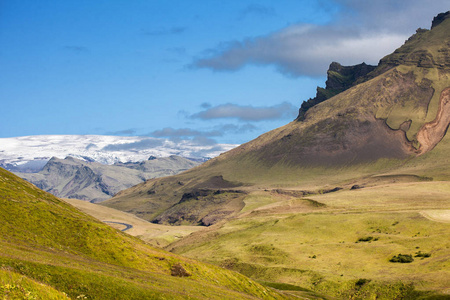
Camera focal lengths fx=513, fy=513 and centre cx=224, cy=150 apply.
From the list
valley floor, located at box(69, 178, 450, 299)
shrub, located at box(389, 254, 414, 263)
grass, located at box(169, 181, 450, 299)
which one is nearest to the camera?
valley floor, located at box(69, 178, 450, 299)

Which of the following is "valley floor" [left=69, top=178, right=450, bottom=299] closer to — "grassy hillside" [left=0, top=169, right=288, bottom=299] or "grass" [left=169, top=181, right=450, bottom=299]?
"grass" [left=169, top=181, right=450, bottom=299]

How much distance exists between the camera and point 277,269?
417 feet

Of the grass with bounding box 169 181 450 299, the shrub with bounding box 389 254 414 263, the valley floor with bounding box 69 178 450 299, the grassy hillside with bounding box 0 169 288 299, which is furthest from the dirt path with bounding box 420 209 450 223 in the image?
the grassy hillside with bounding box 0 169 288 299

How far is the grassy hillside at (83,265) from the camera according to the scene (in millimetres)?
50969

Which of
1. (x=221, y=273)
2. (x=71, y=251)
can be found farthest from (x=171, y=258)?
(x=71, y=251)

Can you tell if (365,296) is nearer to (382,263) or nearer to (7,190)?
(382,263)

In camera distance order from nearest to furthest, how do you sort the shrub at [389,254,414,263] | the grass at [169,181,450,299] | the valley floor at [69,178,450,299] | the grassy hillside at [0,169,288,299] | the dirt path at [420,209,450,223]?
the grassy hillside at [0,169,288,299] < the valley floor at [69,178,450,299] < the grass at [169,181,450,299] < the shrub at [389,254,414,263] < the dirt path at [420,209,450,223]

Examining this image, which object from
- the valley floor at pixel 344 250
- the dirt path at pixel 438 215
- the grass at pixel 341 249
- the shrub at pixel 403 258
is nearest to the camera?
the valley floor at pixel 344 250

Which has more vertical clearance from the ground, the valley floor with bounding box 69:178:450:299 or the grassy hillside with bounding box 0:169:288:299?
the grassy hillside with bounding box 0:169:288:299

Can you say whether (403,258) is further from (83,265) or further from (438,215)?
(83,265)

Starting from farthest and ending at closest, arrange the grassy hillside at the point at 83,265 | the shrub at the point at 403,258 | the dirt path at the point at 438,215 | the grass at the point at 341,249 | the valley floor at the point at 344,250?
the dirt path at the point at 438,215, the shrub at the point at 403,258, the grass at the point at 341,249, the valley floor at the point at 344,250, the grassy hillside at the point at 83,265

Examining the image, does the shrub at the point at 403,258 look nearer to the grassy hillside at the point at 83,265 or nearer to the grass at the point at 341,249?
the grass at the point at 341,249

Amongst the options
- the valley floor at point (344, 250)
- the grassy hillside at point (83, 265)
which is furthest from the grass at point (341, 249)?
the grassy hillside at point (83, 265)

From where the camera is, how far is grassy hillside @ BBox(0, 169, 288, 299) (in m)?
51.0
